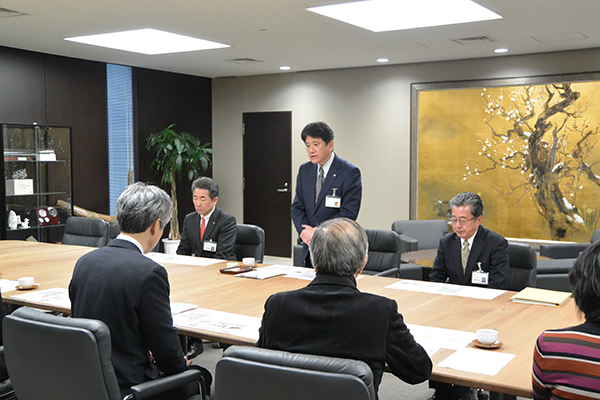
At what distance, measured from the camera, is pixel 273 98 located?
9.94 metres

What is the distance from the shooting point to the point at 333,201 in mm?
4570

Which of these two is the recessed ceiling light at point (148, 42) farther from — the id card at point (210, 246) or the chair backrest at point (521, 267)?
the chair backrest at point (521, 267)

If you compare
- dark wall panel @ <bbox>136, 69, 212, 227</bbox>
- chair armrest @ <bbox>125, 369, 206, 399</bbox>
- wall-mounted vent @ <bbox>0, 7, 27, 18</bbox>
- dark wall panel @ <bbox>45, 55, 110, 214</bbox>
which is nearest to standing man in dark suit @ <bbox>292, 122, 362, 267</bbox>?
chair armrest @ <bbox>125, 369, 206, 399</bbox>

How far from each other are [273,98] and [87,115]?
3039 millimetres

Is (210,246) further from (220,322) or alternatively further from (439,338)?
(439,338)

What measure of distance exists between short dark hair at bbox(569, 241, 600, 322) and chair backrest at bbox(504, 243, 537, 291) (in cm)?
238

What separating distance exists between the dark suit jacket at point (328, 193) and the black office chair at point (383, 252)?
0.45 m

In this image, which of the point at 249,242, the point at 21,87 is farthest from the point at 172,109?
the point at 249,242

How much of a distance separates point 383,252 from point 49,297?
2.66 metres

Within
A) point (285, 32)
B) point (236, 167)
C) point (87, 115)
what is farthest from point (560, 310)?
point (236, 167)

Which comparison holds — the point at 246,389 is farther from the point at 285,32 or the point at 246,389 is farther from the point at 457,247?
the point at 285,32

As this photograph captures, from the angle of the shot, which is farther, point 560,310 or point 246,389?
point 560,310

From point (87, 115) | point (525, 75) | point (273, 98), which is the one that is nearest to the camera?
point (525, 75)

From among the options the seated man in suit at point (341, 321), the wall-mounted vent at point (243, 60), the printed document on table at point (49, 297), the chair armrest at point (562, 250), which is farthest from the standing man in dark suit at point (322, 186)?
the wall-mounted vent at point (243, 60)
